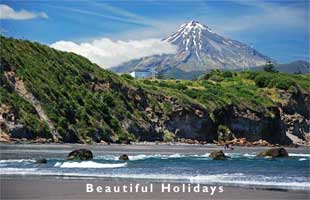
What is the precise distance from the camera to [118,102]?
191ft

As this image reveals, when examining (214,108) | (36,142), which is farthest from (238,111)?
(36,142)

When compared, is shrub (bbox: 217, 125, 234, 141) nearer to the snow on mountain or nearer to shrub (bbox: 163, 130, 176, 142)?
shrub (bbox: 163, 130, 176, 142)

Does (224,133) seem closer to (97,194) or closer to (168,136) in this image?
(168,136)

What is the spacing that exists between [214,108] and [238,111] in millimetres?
3229

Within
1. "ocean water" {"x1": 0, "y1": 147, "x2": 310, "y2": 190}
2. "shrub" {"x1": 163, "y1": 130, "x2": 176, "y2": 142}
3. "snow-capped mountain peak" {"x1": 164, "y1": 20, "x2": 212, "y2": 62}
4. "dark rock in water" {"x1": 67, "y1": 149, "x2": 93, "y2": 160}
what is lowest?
"ocean water" {"x1": 0, "y1": 147, "x2": 310, "y2": 190}

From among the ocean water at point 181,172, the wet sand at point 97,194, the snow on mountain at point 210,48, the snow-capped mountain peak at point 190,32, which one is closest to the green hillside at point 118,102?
the snow on mountain at point 210,48

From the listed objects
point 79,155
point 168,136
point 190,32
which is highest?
point 190,32

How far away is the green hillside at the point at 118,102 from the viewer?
4588cm

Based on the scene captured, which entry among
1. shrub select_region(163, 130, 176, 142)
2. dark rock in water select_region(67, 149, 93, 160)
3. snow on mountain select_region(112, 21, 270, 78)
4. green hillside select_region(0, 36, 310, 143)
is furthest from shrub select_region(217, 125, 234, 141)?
dark rock in water select_region(67, 149, 93, 160)

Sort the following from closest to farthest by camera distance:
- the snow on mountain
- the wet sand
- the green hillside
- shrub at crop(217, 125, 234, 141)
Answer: the wet sand
the snow on mountain
the green hillside
shrub at crop(217, 125, 234, 141)

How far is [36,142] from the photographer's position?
136 feet

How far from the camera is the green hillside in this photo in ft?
151

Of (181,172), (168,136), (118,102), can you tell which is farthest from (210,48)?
(168,136)

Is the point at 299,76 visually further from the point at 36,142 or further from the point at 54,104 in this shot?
the point at 36,142
